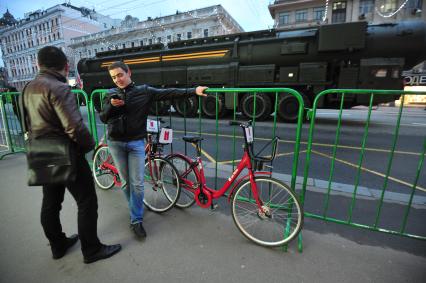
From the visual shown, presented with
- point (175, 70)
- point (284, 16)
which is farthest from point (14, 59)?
point (175, 70)

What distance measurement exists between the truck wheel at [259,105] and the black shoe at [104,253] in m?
8.43

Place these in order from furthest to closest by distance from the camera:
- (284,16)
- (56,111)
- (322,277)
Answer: (284,16), (322,277), (56,111)

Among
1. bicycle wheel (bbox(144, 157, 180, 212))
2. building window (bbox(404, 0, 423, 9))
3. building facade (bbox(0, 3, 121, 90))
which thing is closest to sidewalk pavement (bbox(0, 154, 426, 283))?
bicycle wheel (bbox(144, 157, 180, 212))

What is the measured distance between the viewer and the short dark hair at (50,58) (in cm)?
191

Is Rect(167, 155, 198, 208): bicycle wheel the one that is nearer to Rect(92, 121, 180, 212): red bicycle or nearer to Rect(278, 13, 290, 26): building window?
Rect(92, 121, 180, 212): red bicycle

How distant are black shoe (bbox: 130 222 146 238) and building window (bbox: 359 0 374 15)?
36650 millimetres

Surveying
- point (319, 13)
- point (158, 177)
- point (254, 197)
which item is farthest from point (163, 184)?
point (319, 13)

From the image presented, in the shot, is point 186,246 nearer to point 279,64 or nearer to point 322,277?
point 322,277

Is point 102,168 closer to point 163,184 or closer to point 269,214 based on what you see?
point 163,184

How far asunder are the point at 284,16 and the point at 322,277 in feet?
126

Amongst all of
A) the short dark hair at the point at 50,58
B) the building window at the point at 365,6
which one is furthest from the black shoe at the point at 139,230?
the building window at the point at 365,6

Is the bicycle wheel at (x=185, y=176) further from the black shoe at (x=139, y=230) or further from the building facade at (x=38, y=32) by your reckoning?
the building facade at (x=38, y=32)

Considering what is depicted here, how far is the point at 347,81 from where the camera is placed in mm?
9062

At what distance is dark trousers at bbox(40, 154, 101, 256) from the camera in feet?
6.82
